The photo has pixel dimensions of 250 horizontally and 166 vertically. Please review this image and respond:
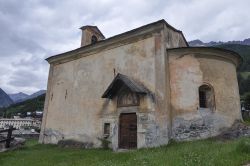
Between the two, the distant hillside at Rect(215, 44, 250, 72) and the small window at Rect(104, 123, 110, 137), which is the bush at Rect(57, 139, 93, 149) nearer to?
the small window at Rect(104, 123, 110, 137)

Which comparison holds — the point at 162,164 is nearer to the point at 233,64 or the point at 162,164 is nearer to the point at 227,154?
the point at 227,154

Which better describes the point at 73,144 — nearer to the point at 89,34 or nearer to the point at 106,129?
the point at 106,129

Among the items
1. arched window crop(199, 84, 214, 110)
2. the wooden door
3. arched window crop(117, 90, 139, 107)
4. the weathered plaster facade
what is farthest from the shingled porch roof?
arched window crop(199, 84, 214, 110)

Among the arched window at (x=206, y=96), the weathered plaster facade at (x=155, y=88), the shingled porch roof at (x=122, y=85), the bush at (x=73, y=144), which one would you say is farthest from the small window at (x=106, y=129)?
the arched window at (x=206, y=96)

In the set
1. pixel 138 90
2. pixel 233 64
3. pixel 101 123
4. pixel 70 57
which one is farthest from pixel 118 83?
pixel 233 64

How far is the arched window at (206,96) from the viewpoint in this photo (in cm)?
1279

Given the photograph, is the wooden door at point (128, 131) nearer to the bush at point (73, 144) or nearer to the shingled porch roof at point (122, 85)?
the shingled porch roof at point (122, 85)

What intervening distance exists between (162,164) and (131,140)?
20.1ft

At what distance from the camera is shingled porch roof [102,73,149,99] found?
12.2m

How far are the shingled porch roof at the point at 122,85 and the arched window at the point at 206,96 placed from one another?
3.16 meters

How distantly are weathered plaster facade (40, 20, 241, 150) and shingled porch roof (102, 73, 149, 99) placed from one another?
168 mm

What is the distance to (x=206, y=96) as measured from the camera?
1298 centimetres

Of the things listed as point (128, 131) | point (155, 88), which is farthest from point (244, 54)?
point (128, 131)

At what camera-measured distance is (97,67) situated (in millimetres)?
15555
